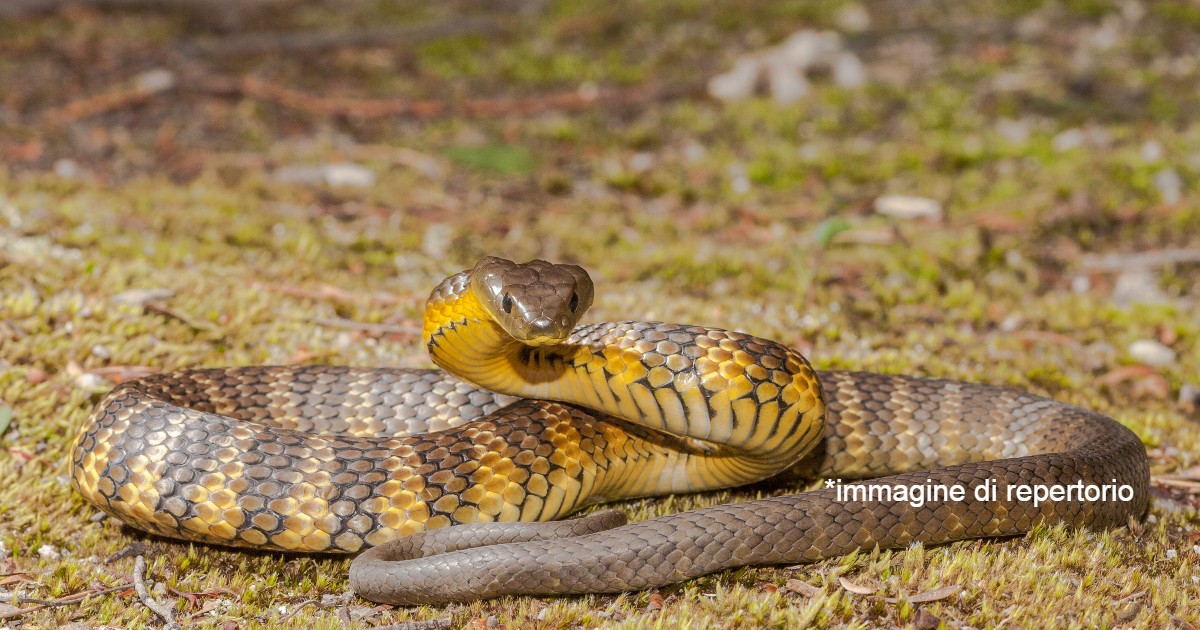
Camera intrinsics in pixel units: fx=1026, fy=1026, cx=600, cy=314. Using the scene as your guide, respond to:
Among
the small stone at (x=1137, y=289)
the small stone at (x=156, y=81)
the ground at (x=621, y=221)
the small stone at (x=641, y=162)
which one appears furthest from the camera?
the small stone at (x=156, y=81)

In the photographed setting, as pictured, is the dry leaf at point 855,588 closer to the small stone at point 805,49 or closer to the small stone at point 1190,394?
the small stone at point 1190,394

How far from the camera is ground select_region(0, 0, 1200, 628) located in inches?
155

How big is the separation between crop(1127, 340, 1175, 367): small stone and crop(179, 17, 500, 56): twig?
8.56 metres

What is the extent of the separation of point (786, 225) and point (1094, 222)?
2.42 metres

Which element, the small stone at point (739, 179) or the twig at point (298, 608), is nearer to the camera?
the twig at point (298, 608)

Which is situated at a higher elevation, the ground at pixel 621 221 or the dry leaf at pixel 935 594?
the ground at pixel 621 221

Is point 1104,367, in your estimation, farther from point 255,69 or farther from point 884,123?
point 255,69

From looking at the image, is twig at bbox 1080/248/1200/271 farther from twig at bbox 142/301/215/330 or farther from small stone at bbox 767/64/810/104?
twig at bbox 142/301/215/330

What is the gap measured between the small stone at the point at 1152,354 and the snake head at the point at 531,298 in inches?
166

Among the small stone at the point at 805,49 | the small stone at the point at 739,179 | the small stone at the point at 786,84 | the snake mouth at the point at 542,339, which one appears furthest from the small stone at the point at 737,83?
the snake mouth at the point at 542,339

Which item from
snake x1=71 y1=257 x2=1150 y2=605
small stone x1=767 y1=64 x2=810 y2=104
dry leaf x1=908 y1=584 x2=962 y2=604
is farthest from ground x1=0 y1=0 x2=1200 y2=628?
small stone x1=767 y1=64 x2=810 y2=104

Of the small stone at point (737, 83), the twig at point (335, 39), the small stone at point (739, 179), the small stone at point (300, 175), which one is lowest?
the small stone at point (739, 179)

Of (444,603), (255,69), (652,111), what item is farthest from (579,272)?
(255,69)

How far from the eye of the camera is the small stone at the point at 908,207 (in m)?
8.31
